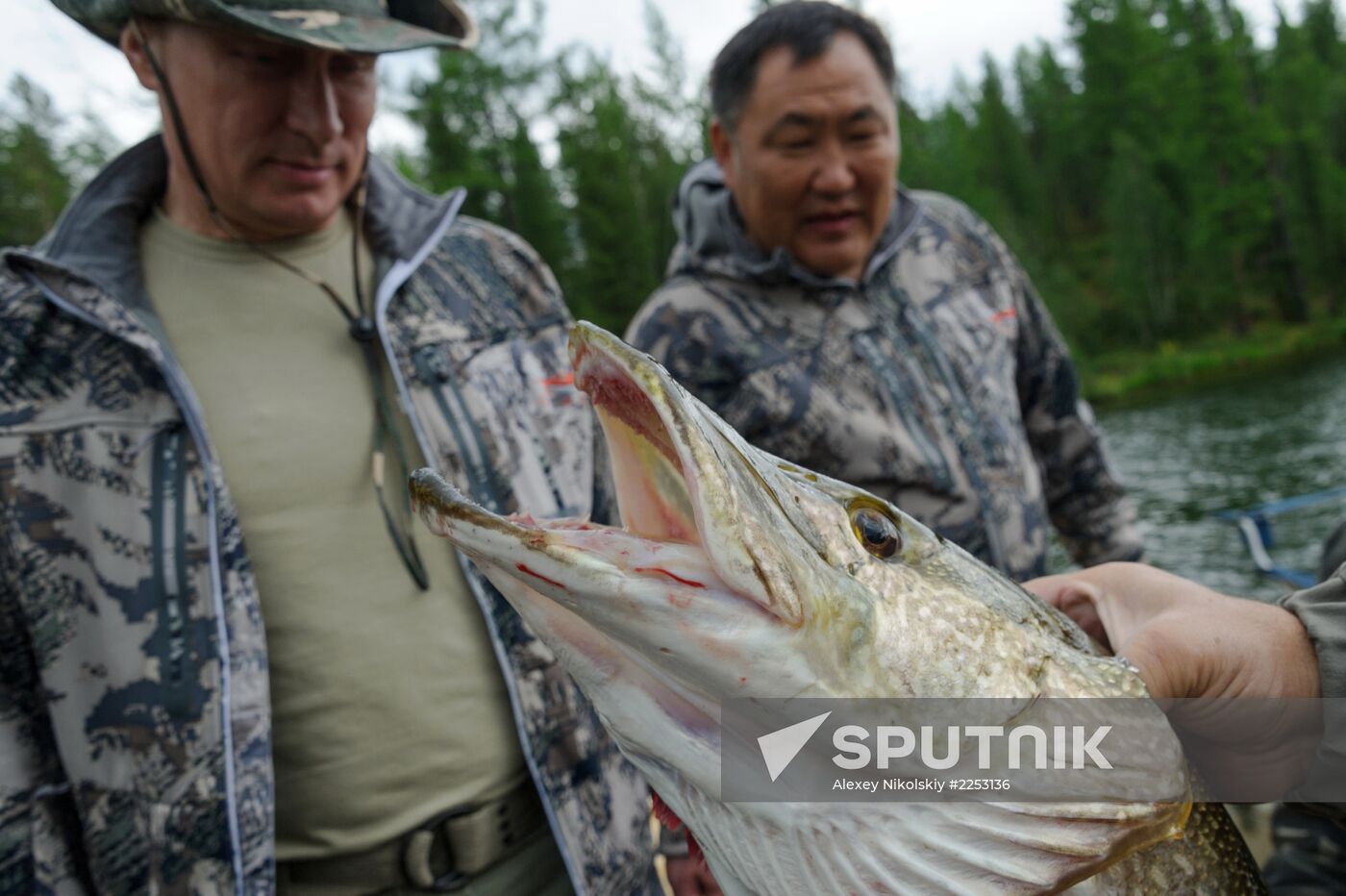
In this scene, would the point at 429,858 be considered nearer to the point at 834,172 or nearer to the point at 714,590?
the point at 714,590

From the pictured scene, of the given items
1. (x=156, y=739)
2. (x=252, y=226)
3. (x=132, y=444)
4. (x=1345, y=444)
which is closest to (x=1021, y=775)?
(x=156, y=739)

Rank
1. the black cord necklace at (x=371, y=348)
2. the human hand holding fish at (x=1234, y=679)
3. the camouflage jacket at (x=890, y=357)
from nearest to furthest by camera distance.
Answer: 1. the human hand holding fish at (x=1234, y=679)
2. the black cord necklace at (x=371, y=348)
3. the camouflage jacket at (x=890, y=357)

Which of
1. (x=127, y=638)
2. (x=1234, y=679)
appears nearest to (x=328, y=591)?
(x=127, y=638)

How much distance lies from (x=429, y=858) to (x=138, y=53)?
2.01 meters

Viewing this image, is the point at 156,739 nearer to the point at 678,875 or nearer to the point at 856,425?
the point at 678,875

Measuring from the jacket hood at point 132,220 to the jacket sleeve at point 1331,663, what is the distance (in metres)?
2.06

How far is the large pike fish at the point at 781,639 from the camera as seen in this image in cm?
96

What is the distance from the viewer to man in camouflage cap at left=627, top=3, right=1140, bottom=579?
93.0 inches

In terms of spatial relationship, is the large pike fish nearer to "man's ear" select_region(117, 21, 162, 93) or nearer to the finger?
the finger

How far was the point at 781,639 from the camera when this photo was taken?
3.24ft

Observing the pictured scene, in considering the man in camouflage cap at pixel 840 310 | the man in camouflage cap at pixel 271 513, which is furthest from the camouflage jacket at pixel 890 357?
the man in camouflage cap at pixel 271 513

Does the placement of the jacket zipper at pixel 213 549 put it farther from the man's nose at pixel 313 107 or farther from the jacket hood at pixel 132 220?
the man's nose at pixel 313 107

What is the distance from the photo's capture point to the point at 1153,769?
3.87ft

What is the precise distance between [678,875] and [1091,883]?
94cm
